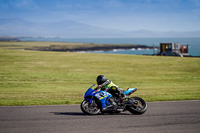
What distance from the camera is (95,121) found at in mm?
9328

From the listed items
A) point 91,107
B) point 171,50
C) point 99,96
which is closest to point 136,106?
point 99,96

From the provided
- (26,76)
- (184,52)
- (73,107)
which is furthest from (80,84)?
(184,52)

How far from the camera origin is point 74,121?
30.6 feet

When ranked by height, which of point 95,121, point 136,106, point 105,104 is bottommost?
point 95,121

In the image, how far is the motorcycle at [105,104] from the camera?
1038 centimetres

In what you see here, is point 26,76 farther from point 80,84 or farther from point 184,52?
point 184,52

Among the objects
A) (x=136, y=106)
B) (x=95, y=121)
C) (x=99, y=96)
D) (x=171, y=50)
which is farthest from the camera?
(x=171, y=50)

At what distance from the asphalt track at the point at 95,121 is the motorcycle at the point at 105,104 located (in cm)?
23

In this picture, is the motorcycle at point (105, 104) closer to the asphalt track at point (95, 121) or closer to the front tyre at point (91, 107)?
the front tyre at point (91, 107)

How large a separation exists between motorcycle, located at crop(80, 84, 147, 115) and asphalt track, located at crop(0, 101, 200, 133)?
9.1 inches

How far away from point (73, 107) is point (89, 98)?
6.58 ft

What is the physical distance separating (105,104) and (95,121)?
4.06 feet

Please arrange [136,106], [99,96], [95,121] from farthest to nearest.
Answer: [136,106] < [99,96] < [95,121]

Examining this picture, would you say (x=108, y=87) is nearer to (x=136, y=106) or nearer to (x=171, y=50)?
(x=136, y=106)
